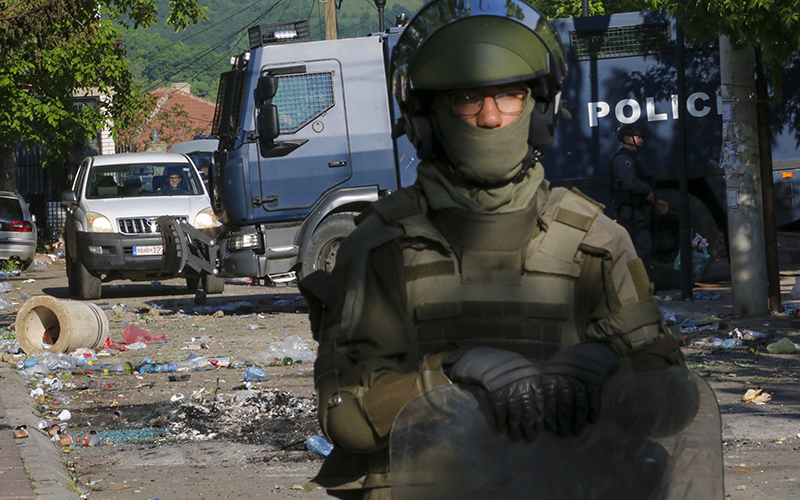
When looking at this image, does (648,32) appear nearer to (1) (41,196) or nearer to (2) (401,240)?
(2) (401,240)

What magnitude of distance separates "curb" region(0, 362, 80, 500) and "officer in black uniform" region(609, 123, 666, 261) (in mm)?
7009

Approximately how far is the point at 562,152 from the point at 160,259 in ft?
18.7

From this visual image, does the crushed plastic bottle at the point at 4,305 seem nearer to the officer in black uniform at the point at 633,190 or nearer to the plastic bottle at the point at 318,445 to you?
the officer in black uniform at the point at 633,190

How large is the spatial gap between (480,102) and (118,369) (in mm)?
7186

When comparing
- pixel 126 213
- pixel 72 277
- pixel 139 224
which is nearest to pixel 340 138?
pixel 139 224

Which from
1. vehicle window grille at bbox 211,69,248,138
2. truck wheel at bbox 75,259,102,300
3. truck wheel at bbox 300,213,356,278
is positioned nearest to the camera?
truck wheel at bbox 300,213,356,278

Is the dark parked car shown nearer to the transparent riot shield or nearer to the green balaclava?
the green balaclava

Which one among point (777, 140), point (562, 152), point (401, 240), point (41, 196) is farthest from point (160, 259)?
point (41, 196)

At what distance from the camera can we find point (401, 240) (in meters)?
2.20

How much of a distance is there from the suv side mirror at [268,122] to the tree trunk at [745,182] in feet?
15.9

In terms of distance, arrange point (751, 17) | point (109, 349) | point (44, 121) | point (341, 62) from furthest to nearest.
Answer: point (44, 121), point (341, 62), point (109, 349), point (751, 17)

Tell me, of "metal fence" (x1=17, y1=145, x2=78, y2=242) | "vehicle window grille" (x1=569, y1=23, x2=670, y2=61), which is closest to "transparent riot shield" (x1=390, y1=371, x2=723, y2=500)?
"vehicle window grille" (x1=569, y1=23, x2=670, y2=61)

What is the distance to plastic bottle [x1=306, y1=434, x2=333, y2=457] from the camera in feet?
19.1

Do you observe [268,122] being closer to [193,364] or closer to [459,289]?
[193,364]
